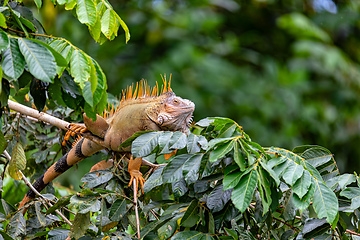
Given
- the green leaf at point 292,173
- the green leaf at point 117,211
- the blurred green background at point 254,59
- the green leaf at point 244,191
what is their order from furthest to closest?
the blurred green background at point 254,59, the green leaf at point 117,211, the green leaf at point 292,173, the green leaf at point 244,191

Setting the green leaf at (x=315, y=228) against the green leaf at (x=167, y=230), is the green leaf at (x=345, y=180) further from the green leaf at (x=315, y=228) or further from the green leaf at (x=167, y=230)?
the green leaf at (x=167, y=230)

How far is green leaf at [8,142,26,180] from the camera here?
2.40 meters

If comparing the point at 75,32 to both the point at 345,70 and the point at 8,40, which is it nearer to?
the point at 8,40

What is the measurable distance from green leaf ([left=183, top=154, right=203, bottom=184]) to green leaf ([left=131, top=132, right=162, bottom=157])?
0.51 feet

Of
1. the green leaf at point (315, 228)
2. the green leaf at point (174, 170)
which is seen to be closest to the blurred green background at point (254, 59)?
the green leaf at point (174, 170)

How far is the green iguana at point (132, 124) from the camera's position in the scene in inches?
97.2

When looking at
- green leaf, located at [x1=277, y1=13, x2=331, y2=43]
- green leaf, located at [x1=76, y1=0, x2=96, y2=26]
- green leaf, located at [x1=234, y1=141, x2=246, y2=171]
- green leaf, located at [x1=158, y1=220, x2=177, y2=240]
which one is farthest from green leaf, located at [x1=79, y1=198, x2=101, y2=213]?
green leaf, located at [x1=277, y1=13, x2=331, y2=43]

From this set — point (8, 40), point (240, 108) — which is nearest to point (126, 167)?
point (8, 40)

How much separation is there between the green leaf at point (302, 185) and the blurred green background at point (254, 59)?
2.86 m

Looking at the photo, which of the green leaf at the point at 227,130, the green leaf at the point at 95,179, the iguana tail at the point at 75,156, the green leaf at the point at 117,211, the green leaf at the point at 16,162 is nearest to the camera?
the green leaf at the point at 227,130

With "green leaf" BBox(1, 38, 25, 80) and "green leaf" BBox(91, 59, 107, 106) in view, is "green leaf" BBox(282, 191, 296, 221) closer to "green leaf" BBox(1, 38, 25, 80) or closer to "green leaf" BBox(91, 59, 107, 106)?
"green leaf" BBox(91, 59, 107, 106)

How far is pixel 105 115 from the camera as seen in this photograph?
110 inches

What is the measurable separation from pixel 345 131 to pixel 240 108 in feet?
7.70

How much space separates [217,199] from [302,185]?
0.35m
